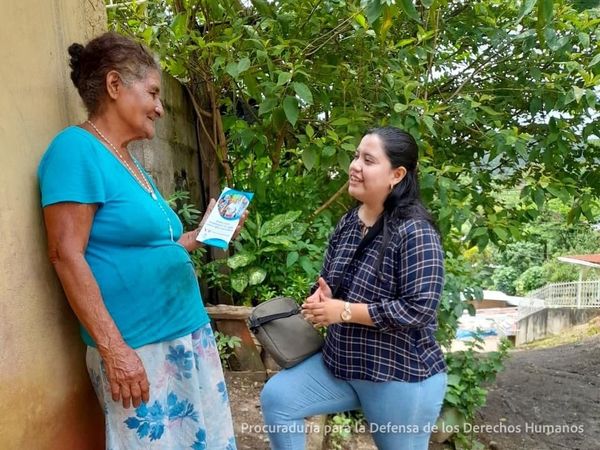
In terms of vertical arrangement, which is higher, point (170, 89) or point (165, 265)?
point (170, 89)

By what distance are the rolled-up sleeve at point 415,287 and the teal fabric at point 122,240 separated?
0.65m

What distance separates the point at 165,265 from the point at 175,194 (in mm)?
2057

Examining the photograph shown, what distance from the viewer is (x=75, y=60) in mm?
1682

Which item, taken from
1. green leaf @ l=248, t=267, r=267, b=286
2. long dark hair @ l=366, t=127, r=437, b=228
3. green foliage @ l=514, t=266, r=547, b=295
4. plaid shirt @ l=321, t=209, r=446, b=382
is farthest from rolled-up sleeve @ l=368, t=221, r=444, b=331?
green foliage @ l=514, t=266, r=547, b=295

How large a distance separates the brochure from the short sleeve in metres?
0.58

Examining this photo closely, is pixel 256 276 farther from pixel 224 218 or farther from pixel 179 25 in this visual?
pixel 224 218

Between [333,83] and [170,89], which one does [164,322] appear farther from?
[170,89]

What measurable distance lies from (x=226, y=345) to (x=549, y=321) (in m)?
13.2

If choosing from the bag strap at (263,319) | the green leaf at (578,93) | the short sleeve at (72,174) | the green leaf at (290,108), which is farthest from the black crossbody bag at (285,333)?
the green leaf at (578,93)

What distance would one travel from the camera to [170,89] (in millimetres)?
3840

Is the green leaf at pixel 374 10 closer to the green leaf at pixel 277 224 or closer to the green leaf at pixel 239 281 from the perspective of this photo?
the green leaf at pixel 277 224

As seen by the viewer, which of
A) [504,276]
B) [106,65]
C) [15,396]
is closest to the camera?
[15,396]

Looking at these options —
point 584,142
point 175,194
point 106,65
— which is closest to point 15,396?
point 106,65

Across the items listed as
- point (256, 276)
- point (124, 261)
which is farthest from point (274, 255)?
point (124, 261)
